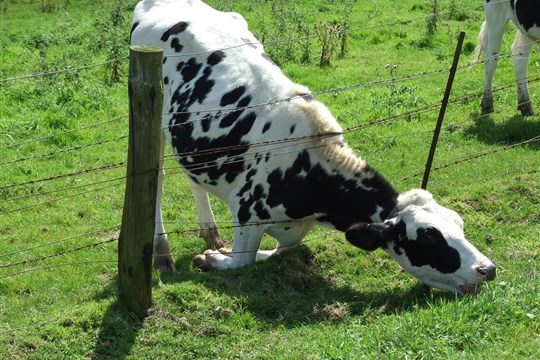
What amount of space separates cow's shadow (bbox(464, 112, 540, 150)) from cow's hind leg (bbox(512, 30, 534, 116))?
26cm

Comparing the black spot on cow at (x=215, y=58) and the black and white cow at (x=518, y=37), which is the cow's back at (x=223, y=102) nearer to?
the black spot on cow at (x=215, y=58)

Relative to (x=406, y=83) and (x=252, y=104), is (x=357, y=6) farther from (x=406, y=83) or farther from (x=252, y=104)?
(x=252, y=104)

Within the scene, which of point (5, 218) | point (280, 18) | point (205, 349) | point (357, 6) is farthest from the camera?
point (357, 6)

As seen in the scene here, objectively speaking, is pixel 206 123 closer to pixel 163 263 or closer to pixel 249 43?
pixel 249 43

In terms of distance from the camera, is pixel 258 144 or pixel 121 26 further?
pixel 121 26

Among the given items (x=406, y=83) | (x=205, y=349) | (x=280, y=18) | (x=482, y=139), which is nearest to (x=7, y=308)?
(x=205, y=349)

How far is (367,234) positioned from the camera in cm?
734

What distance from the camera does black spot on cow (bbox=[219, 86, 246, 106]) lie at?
853 cm

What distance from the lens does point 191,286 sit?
7.34m

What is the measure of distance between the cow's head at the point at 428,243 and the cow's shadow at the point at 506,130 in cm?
465

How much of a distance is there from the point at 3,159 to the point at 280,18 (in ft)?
24.7

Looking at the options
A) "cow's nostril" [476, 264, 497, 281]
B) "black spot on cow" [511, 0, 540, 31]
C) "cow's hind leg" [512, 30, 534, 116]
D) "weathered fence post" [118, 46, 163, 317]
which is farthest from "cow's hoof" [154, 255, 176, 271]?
"black spot on cow" [511, 0, 540, 31]

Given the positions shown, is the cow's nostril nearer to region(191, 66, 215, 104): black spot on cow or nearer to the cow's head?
the cow's head

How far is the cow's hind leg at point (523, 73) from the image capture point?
41.6ft
